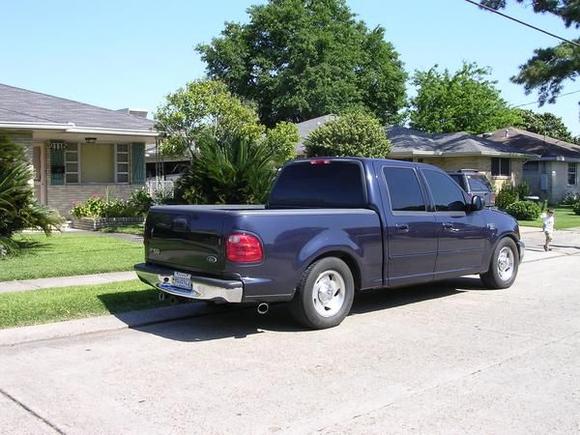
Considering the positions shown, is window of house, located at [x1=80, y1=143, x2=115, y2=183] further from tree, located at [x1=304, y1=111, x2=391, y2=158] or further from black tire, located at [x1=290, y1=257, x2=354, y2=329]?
black tire, located at [x1=290, y1=257, x2=354, y2=329]

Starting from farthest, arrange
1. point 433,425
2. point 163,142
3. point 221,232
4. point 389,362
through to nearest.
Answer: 1. point 163,142
2. point 221,232
3. point 389,362
4. point 433,425

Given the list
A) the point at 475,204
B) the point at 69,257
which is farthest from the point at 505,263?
the point at 69,257

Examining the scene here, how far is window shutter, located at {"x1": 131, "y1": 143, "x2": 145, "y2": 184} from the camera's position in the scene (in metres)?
21.0

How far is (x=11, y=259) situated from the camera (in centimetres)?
1168

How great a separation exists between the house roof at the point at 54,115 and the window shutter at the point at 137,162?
749 mm

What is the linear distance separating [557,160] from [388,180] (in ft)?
112

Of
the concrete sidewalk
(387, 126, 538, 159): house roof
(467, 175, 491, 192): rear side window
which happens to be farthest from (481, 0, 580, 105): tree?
the concrete sidewalk

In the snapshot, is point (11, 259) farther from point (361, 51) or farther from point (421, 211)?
point (361, 51)

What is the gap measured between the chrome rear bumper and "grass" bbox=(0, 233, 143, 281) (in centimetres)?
356

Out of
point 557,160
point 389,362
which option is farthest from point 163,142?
point 557,160

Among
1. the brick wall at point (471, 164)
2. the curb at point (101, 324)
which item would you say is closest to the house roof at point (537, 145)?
the brick wall at point (471, 164)

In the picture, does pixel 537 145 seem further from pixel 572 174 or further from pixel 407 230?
pixel 407 230

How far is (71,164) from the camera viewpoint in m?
20.1

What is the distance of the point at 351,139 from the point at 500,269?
15796 millimetres
